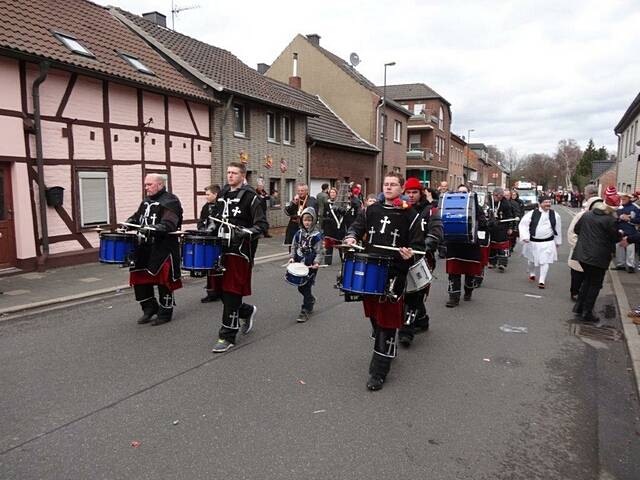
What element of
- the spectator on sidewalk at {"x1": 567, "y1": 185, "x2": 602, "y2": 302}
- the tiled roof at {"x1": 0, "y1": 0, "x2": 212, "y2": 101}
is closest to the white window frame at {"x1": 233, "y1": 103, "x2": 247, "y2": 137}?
the tiled roof at {"x1": 0, "y1": 0, "x2": 212, "y2": 101}

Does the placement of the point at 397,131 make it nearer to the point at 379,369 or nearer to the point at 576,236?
the point at 576,236

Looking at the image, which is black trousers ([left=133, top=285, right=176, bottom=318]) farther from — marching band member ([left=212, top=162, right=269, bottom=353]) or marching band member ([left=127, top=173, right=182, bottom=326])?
marching band member ([left=212, top=162, right=269, bottom=353])

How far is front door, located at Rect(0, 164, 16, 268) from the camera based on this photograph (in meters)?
9.53

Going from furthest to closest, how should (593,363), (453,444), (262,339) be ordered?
(262,339) < (593,363) < (453,444)

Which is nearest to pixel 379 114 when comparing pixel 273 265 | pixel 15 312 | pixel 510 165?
pixel 273 265

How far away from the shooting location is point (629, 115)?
26.9 meters

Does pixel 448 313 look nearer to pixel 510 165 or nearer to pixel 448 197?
A: pixel 448 197

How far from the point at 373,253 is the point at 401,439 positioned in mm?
1592

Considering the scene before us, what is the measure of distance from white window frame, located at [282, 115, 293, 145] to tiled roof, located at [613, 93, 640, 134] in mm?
15945

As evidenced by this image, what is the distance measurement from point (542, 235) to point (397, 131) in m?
24.3

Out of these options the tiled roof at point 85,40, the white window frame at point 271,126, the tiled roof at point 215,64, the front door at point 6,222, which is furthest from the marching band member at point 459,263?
the white window frame at point 271,126

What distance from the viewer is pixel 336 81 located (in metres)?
29.0

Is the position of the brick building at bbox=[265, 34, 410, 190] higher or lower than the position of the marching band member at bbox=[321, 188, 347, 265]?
higher

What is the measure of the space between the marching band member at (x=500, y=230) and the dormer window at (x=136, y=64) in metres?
9.62
